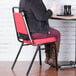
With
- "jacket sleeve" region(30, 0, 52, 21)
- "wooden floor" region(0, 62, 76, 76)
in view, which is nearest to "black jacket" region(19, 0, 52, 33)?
"jacket sleeve" region(30, 0, 52, 21)

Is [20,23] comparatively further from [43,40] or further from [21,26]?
[43,40]

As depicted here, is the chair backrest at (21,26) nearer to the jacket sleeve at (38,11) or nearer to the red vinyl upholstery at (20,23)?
the red vinyl upholstery at (20,23)

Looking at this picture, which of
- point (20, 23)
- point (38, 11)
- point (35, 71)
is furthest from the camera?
point (35, 71)

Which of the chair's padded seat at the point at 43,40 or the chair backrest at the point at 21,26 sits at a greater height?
the chair backrest at the point at 21,26

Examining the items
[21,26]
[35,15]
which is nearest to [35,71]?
[21,26]

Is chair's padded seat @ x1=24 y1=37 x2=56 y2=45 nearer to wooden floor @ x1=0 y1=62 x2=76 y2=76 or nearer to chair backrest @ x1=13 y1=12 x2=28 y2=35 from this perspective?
chair backrest @ x1=13 y1=12 x2=28 y2=35

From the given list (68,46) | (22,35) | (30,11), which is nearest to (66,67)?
(68,46)

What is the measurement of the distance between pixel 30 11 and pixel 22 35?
1.38 ft

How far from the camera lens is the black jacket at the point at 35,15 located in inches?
123

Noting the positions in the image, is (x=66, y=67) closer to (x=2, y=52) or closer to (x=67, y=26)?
(x=67, y=26)

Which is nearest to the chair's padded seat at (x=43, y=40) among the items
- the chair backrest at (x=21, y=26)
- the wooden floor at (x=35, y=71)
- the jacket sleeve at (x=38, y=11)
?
the chair backrest at (x=21, y=26)

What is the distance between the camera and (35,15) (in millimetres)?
3143

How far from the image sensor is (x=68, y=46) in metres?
4.04

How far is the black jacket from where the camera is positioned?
312 centimetres
